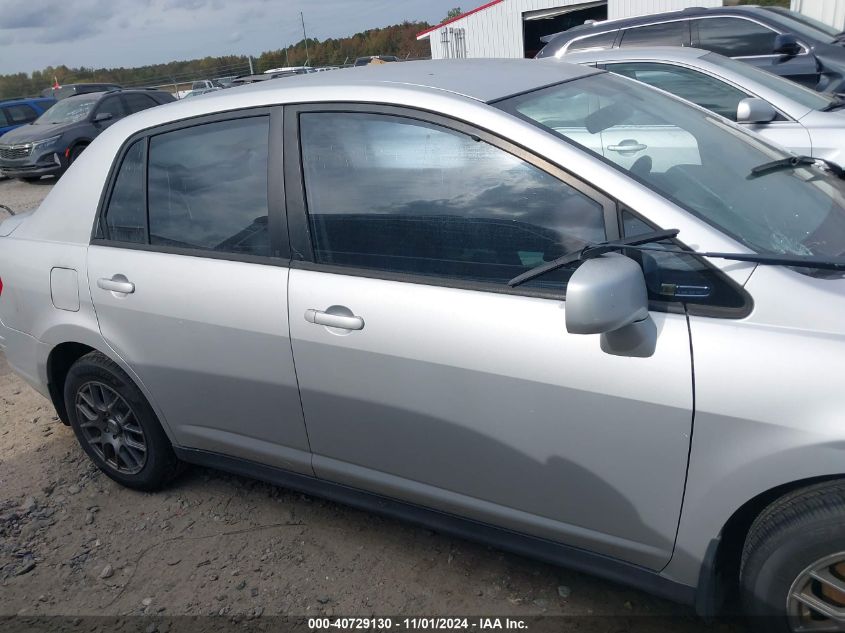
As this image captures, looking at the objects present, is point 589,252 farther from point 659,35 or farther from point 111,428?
point 659,35

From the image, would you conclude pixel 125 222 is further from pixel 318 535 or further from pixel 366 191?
pixel 318 535

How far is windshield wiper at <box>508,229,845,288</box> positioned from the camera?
1934 millimetres

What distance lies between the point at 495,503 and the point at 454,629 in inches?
19.3

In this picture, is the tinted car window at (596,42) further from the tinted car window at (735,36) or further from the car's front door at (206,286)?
the car's front door at (206,286)

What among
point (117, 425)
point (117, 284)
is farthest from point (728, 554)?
point (117, 425)

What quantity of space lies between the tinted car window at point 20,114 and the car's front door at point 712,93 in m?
17.1

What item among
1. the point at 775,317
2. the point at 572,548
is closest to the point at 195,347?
the point at 572,548

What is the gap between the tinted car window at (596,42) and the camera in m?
7.74

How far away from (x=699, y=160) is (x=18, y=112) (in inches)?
786

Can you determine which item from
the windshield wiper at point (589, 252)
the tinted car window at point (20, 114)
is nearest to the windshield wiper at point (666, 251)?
the windshield wiper at point (589, 252)

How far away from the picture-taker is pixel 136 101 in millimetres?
16219

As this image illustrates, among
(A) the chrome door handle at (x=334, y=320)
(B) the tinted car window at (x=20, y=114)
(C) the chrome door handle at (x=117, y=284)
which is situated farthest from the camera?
(B) the tinted car window at (x=20, y=114)

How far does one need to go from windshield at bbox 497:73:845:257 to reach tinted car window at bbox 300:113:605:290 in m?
0.19

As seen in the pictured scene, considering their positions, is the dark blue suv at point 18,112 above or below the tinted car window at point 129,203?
below
